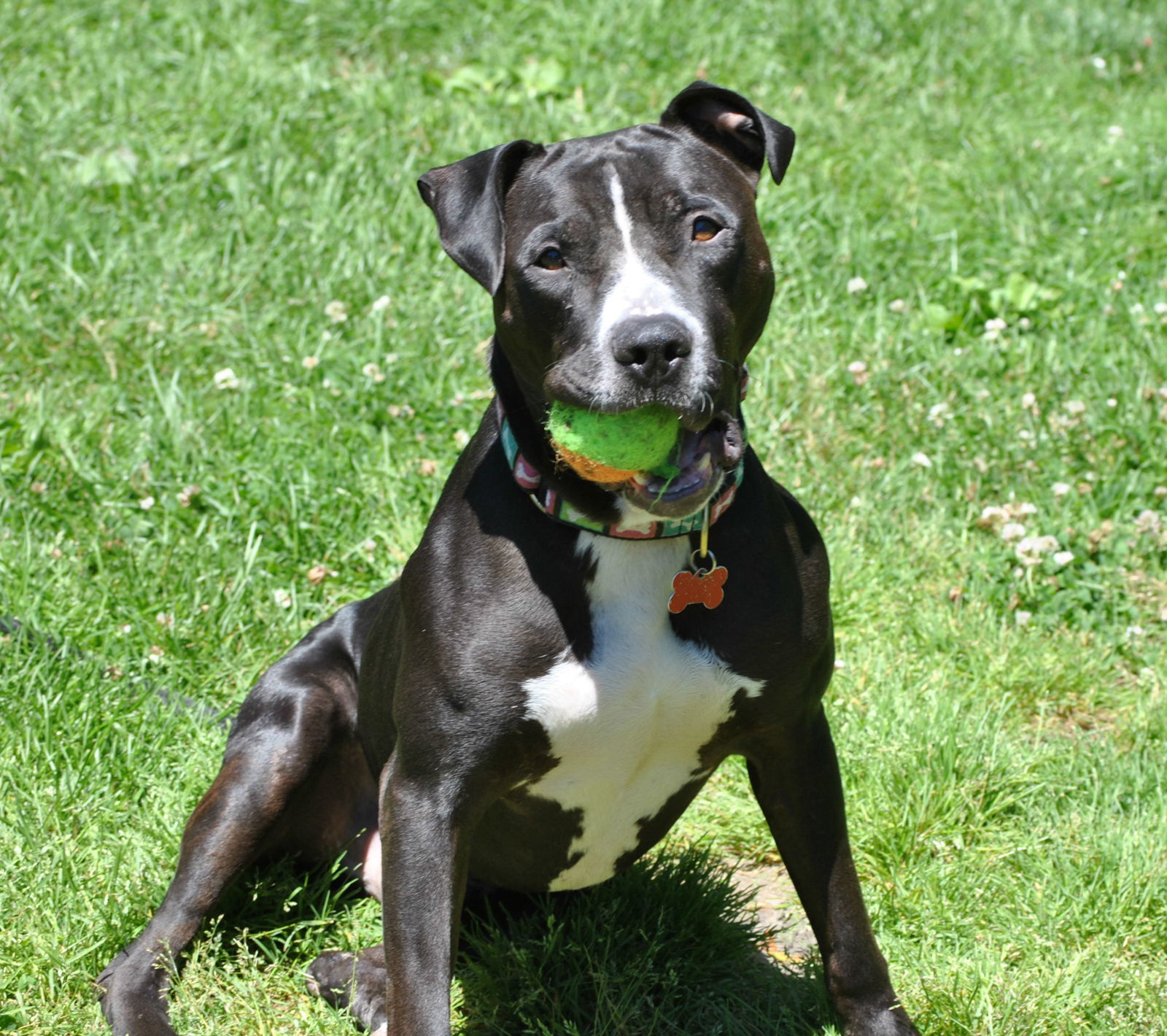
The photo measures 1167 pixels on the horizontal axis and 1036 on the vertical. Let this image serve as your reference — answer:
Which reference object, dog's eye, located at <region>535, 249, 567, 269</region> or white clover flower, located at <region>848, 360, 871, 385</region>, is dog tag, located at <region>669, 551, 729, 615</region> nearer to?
dog's eye, located at <region>535, 249, 567, 269</region>

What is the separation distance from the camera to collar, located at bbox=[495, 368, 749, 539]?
2.72 m

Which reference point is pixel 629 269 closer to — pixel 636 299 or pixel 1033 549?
pixel 636 299

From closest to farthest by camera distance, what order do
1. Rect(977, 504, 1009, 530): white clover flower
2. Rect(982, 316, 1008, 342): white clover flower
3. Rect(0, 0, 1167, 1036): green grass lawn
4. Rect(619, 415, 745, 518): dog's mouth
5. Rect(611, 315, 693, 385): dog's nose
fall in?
Rect(611, 315, 693, 385): dog's nose < Rect(619, 415, 745, 518): dog's mouth < Rect(0, 0, 1167, 1036): green grass lawn < Rect(977, 504, 1009, 530): white clover flower < Rect(982, 316, 1008, 342): white clover flower

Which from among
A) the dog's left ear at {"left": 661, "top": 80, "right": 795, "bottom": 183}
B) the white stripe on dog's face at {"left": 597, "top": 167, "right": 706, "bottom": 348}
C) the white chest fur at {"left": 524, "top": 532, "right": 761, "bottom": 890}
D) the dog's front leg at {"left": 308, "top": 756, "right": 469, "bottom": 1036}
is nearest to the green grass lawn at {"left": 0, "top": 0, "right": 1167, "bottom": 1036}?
the dog's front leg at {"left": 308, "top": 756, "right": 469, "bottom": 1036}

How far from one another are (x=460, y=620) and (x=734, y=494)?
0.58 meters

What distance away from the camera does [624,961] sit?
3.18 m

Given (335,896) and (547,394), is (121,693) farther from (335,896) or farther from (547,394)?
(547,394)

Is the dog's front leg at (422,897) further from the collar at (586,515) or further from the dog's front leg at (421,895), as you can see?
the collar at (586,515)

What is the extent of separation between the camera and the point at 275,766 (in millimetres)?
3330

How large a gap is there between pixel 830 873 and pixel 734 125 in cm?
150

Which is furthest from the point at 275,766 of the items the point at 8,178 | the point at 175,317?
the point at 8,178

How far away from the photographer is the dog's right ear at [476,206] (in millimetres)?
2732

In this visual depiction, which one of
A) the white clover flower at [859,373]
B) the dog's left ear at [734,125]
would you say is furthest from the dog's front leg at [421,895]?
the white clover flower at [859,373]

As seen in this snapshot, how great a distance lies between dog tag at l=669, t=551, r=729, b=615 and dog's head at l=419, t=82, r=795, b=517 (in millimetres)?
188
